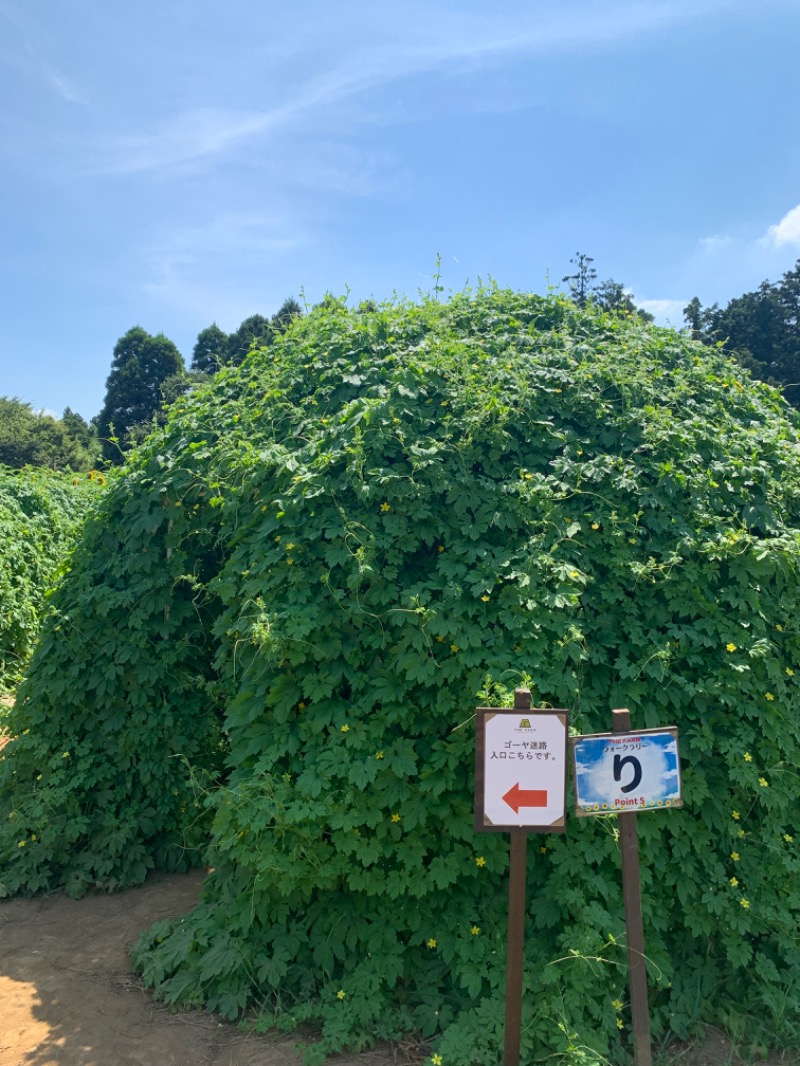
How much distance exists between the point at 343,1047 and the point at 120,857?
2356 millimetres

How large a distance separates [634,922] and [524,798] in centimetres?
70

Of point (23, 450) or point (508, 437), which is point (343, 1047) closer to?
point (508, 437)

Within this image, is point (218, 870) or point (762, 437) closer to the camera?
point (218, 870)

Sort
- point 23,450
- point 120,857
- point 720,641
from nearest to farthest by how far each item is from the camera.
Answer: point 720,641, point 120,857, point 23,450

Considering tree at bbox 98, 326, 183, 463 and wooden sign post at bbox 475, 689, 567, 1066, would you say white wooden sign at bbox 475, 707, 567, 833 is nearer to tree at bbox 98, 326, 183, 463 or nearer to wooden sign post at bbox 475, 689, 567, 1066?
wooden sign post at bbox 475, 689, 567, 1066

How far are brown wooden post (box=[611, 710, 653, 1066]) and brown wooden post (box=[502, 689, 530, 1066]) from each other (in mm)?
400

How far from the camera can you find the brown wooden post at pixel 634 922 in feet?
9.89

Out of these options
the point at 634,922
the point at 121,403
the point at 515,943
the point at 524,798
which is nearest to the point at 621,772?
the point at 524,798

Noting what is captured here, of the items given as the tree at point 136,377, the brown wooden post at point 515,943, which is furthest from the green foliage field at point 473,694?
the tree at point 136,377

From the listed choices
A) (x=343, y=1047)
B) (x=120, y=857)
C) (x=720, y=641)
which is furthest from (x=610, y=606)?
(x=120, y=857)

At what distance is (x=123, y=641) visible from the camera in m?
5.36

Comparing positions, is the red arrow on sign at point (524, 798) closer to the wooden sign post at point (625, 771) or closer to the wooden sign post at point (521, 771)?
the wooden sign post at point (521, 771)

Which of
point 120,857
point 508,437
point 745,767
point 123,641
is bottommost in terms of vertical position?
point 120,857

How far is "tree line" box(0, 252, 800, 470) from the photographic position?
3034cm
